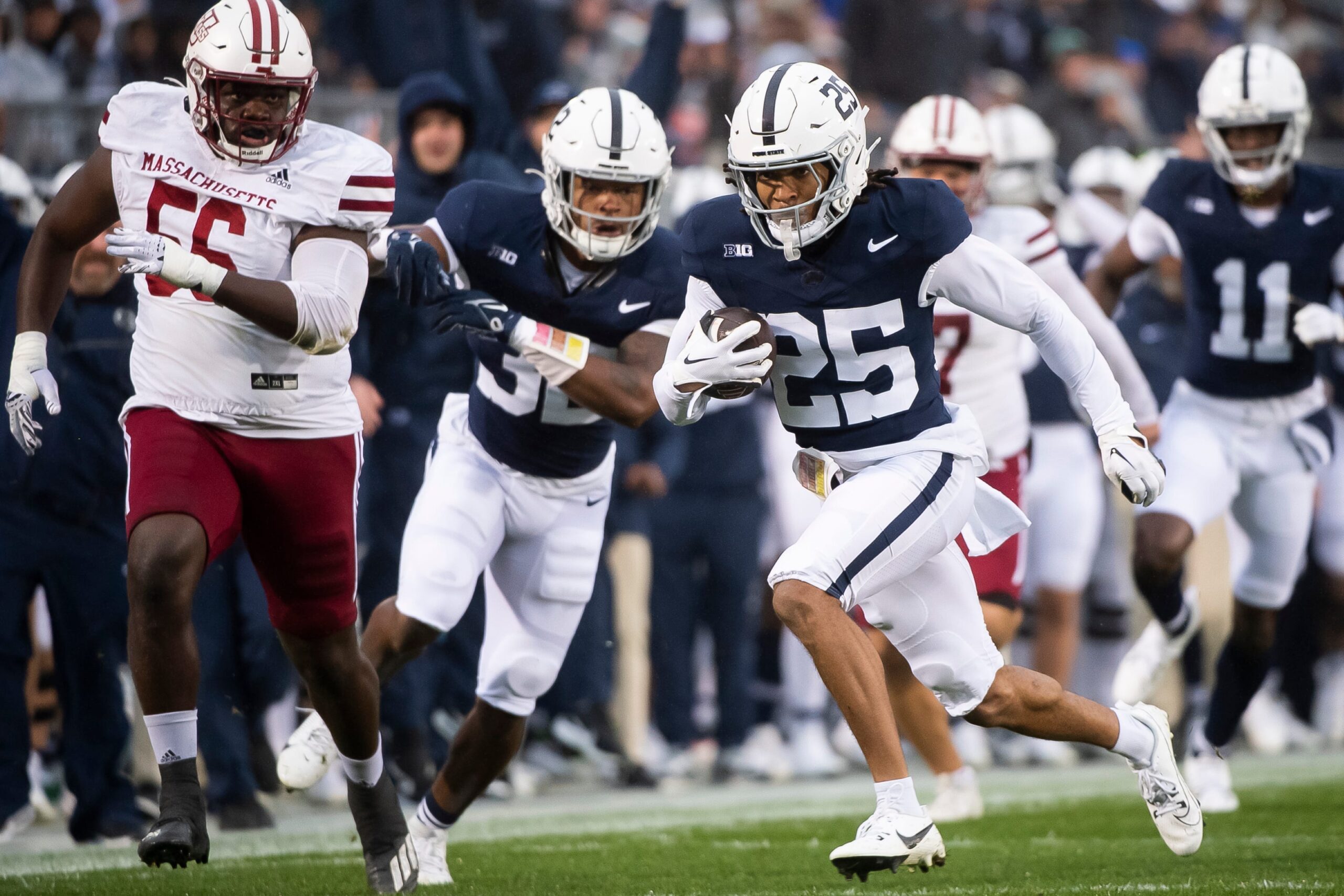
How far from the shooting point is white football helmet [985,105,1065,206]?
8.04m

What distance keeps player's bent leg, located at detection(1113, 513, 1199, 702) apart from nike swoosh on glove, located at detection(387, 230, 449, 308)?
2565 mm

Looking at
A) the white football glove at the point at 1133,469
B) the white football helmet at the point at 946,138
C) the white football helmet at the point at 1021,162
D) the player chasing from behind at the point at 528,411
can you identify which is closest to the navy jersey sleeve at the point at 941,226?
the white football glove at the point at 1133,469

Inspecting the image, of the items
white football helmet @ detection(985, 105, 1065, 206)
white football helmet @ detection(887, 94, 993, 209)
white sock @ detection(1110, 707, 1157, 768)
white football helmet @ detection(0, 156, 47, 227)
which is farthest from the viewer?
white football helmet @ detection(985, 105, 1065, 206)

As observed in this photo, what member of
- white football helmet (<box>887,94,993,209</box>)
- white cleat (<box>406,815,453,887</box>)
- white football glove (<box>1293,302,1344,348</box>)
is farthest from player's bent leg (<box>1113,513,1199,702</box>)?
white cleat (<box>406,815,453,887</box>)

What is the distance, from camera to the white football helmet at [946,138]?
596 centimetres

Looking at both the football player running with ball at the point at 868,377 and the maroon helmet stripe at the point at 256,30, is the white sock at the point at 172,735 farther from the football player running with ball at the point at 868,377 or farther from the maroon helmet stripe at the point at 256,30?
the maroon helmet stripe at the point at 256,30

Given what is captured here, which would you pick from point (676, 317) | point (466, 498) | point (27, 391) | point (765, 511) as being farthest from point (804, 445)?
point (765, 511)

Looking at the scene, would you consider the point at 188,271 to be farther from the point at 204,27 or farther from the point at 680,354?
the point at 680,354

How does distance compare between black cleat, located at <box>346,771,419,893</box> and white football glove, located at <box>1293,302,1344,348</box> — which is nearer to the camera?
black cleat, located at <box>346,771,419,893</box>

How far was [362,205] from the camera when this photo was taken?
423 cm

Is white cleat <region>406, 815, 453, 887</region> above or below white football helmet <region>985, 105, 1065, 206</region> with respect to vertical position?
below

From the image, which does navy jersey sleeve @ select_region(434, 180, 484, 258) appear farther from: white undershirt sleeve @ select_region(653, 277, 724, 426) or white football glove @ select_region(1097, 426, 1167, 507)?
white football glove @ select_region(1097, 426, 1167, 507)

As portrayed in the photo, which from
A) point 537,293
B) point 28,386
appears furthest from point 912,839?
point 28,386

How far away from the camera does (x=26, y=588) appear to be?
18.8ft
